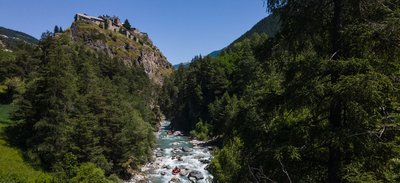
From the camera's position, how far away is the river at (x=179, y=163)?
172ft

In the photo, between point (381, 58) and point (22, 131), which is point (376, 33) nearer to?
point (381, 58)

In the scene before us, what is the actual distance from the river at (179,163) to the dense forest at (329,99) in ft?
125

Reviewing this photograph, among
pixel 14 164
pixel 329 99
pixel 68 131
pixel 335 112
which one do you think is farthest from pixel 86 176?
pixel 329 99

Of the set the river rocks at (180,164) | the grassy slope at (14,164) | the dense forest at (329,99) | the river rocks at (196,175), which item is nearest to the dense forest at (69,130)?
the grassy slope at (14,164)

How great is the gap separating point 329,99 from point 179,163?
56.4m

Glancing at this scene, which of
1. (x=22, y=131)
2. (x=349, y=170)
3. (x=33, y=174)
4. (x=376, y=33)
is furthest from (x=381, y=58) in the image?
(x=22, y=131)

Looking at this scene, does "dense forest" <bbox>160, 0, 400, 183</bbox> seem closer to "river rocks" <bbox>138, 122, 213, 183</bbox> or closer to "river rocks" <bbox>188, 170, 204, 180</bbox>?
"river rocks" <bbox>138, 122, 213, 183</bbox>

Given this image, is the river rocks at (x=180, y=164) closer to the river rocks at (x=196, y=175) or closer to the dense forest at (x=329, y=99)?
the river rocks at (x=196, y=175)

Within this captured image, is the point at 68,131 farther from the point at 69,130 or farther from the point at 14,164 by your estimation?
the point at 14,164

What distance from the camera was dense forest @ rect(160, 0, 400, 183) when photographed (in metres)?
7.12

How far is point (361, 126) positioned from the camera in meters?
7.22

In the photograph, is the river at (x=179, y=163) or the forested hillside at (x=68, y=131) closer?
the forested hillside at (x=68, y=131)

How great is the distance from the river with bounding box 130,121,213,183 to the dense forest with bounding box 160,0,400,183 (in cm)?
3802

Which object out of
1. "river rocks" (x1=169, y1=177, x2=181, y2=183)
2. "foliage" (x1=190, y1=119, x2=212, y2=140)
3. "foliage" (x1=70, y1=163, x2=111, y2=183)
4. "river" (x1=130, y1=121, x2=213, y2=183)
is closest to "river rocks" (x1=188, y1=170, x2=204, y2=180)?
"river" (x1=130, y1=121, x2=213, y2=183)
